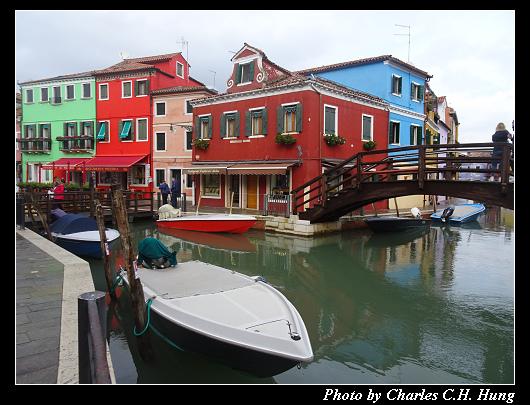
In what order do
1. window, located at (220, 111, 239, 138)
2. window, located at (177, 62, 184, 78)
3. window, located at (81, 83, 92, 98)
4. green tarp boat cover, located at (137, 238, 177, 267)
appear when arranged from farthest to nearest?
window, located at (177, 62, 184, 78), window, located at (81, 83, 92, 98), window, located at (220, 111, 239, 138), green tarp boat cover, located at (137, 238, 177, 267)

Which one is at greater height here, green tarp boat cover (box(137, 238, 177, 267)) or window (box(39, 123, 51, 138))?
→ window (box(39, 123, 51, 138))

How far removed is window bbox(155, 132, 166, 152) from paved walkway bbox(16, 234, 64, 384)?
18.0 m

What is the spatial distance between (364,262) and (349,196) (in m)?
2.84

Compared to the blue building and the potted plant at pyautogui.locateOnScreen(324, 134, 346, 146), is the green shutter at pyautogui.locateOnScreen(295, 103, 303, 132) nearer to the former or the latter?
the potted plant at pyautogui.locateOnScreen(324, 134, 346, 146)

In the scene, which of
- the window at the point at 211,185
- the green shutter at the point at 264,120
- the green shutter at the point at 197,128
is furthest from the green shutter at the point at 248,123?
the green shutter at the point at 197,128

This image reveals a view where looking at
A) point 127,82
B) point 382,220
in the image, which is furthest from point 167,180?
point 382,220

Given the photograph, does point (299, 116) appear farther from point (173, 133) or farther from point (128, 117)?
point (128, 117)

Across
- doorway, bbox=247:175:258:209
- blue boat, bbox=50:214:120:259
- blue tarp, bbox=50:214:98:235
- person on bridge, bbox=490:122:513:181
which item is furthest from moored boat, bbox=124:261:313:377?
doorway, bbox=247:175:258:209

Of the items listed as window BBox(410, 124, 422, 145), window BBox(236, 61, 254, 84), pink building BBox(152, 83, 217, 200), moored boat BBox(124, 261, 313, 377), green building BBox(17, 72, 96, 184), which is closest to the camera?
moored boat BBox(124, 261, 313, 377)

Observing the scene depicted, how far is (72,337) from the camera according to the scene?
3.91 metres

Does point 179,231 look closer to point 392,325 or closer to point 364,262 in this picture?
point 364,262

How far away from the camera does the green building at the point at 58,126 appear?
88.2ft

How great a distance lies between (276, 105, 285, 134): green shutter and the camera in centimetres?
1689

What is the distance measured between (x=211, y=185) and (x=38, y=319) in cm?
1597
